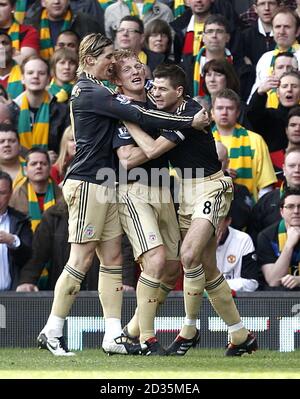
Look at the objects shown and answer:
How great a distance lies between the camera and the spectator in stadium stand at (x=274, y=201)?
13273mm

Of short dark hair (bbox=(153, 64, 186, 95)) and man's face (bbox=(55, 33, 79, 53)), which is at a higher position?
man's face (bbox=(55, 33, 79, 53))

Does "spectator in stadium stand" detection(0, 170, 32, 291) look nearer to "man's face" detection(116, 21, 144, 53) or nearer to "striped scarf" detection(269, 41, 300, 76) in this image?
"man's face" detection(116, 21, 144, 53)

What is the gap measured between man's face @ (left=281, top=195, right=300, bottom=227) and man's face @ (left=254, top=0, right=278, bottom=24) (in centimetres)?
368

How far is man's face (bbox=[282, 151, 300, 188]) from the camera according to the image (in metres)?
13.3

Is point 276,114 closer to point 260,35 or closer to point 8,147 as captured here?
point 260,35

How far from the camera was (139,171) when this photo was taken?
10.8 meters

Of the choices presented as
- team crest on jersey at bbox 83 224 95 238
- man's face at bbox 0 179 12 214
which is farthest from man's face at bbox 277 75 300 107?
team crest on jersey at bbox 83 224 95 238

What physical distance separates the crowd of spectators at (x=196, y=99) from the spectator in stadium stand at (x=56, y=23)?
12 millimetres

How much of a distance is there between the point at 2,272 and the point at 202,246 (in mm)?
2996

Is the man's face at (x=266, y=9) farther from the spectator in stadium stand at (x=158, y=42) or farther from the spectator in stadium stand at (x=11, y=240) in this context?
the spectator in stadium stand at (x=11, y=240)

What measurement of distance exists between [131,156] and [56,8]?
Answer: 589 centimetres

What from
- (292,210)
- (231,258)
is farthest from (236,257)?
(292,210)

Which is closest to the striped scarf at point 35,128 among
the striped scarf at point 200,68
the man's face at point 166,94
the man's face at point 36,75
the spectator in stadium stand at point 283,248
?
the man's face at point 36,75
